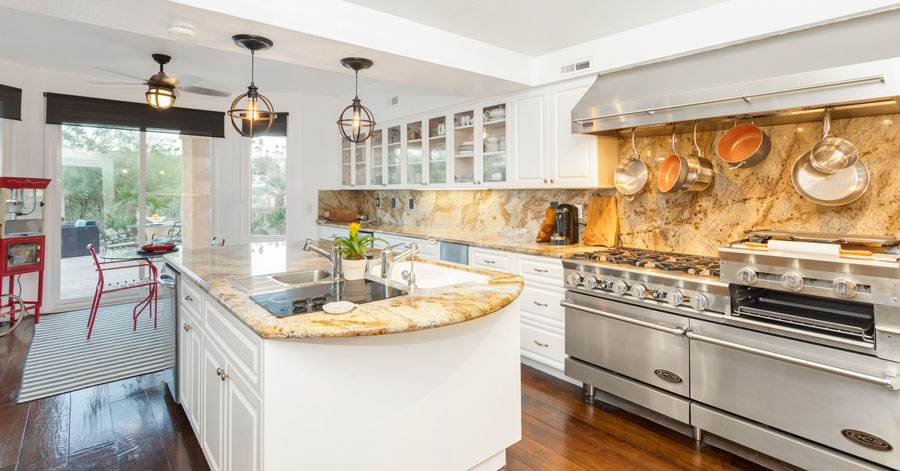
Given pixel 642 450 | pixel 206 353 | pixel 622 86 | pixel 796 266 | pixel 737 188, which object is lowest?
pixel 642 450

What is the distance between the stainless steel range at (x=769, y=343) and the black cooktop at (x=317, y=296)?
1.54 metres

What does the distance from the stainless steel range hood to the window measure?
14.5 ft

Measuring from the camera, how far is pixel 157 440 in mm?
2377

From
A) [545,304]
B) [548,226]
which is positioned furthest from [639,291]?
[548,226]

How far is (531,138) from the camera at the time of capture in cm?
371

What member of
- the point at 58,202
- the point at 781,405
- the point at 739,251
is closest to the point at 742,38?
the point at 739,251

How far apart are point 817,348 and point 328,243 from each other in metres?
3.22

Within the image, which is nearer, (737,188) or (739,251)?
(739,251)

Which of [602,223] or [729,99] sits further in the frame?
[602,223]

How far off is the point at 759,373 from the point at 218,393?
2.55m

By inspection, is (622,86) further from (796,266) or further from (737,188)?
(796,266)

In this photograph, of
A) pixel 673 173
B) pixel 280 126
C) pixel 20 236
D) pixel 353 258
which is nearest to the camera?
pixel 353 258

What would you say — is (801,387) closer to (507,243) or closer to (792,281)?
(792,281)

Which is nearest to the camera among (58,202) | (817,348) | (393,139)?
(817,348)
